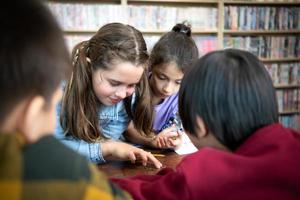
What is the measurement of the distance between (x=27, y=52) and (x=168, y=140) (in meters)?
0.83

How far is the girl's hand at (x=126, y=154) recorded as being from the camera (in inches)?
39.9

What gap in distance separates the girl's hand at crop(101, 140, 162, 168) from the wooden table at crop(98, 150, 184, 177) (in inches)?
A: 0.6

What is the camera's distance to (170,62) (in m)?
1.55

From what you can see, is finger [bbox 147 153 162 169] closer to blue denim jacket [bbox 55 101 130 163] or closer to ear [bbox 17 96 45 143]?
blue denim jacket [bbox 55 101 130 163]

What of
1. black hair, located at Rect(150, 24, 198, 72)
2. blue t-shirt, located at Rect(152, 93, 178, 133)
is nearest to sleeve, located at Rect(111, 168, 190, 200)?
blue t-shirt, located at Rect(152, 93, 178, 133)

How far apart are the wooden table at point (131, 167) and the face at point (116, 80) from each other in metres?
0.25

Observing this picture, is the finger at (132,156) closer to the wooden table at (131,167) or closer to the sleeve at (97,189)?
the wooden table at (131,167)

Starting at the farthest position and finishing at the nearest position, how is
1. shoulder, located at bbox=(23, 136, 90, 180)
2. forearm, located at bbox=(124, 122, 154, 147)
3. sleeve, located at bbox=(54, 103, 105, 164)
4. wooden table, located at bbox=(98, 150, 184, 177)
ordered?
forearm, located at bbox=(124, 122, 154, 147)
sleeve, located at bbox=(54, 103, 105, 164)
wooden table, located at bbox=(98, 150, 184, 177)
shoulder, located at bbox=(23, 136, 90, 180)

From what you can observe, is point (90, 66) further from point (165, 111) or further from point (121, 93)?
point (165, 111)

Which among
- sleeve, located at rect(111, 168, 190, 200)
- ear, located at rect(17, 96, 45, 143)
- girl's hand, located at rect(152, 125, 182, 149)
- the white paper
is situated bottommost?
the white paper

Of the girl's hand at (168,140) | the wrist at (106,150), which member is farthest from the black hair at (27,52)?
the girl's hand at (168,140)

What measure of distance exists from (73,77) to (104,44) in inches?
6.1

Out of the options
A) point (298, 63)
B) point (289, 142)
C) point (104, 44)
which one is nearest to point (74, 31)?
point (104, 44)

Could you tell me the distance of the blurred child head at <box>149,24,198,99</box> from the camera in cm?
154
